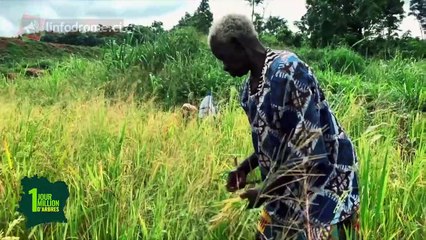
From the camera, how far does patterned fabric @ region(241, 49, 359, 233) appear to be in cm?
168

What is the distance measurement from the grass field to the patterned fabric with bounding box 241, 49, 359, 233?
0.55 feet

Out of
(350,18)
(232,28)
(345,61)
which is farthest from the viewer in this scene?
(350,18)

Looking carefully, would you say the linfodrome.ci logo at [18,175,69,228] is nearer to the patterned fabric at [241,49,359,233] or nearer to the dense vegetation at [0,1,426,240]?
the dense vegetation at [0,1,426,240]

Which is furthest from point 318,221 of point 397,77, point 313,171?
point 397,77

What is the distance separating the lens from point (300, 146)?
1665mm

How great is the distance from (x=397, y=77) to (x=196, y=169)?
16.4 ft

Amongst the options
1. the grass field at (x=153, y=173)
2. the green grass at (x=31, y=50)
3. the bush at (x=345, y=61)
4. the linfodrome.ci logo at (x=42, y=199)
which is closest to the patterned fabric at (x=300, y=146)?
the grass field at (x=153, y=173)

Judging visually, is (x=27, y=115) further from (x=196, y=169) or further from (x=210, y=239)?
(x=210, y=239)

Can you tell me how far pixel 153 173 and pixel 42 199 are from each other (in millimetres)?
806

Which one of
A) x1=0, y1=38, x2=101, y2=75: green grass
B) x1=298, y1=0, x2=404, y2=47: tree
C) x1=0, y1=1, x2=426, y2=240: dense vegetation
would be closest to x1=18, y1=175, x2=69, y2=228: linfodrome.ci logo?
x1=0, y1=1, x2=426, y2=240: dense vegetation

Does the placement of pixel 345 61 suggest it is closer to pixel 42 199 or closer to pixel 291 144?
pixel 291 144

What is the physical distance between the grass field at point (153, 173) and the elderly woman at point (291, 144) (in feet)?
0.50

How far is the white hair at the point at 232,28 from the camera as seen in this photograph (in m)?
1.78

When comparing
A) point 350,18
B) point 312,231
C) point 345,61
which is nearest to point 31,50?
point 350,18
